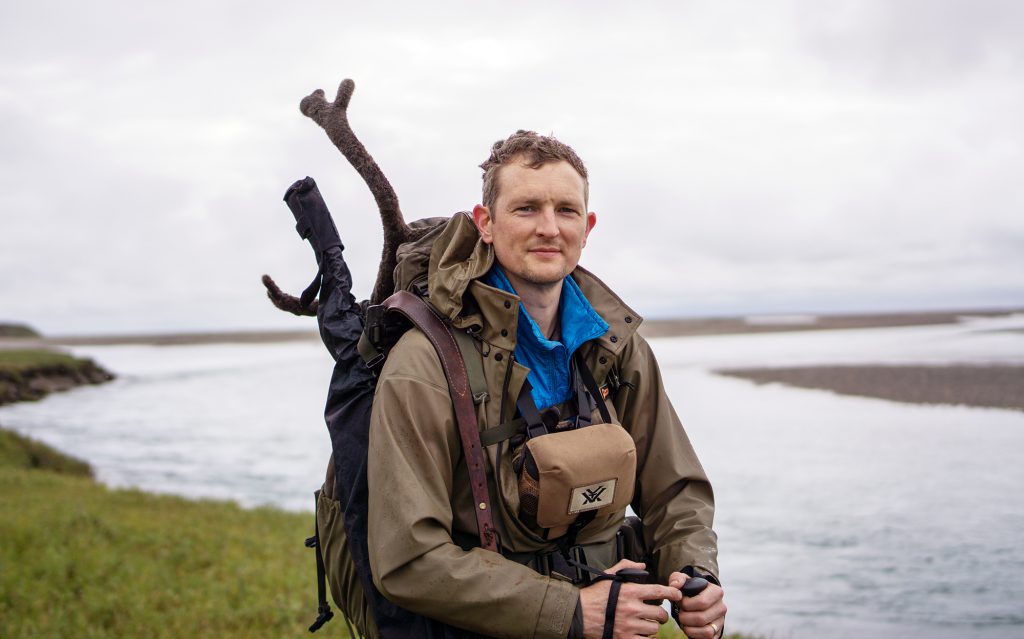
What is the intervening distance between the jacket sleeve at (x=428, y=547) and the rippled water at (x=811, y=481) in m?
7.14

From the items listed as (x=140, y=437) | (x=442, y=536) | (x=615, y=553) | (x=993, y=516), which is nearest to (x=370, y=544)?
(x=442, y=536)

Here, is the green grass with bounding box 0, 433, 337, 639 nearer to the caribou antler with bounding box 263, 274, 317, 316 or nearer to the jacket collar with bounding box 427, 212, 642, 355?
the caribou antler with bounding box 263, 274, 317, 316

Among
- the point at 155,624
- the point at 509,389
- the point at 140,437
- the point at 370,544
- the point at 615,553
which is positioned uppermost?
the point at 509,389

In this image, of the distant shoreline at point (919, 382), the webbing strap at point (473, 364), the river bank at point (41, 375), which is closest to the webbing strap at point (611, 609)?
the webbing strap at point (473, 364)

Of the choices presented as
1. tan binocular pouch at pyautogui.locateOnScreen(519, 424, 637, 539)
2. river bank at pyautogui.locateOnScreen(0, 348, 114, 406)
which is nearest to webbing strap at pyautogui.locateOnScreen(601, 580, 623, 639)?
tan binocular pouch at pyautogui.locateOnScreen(519, 424, 637, 539)

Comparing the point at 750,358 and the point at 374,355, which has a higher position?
the point at 374,355

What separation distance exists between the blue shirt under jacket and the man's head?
0.11 m

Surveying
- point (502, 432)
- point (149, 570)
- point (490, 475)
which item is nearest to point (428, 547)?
point (490, 475)

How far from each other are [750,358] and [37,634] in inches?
2040

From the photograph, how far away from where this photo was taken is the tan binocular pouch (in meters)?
2.93

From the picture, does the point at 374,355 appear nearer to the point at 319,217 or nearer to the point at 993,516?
the point at 319,217

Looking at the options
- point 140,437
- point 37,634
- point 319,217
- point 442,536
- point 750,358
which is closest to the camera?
point 442,536

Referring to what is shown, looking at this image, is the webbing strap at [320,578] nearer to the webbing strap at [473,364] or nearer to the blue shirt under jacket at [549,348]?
the webbing strap at [473,364]

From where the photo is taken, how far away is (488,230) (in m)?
3.35
